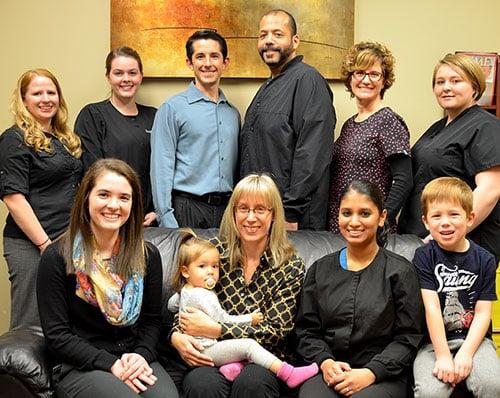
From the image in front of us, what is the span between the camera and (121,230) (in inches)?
96.9

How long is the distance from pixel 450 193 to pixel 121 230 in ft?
3.90

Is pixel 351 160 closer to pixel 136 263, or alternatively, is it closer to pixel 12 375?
pixel 136 263

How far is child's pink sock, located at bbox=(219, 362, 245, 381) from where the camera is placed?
7.99ft

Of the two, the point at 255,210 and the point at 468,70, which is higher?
the point at 468,70

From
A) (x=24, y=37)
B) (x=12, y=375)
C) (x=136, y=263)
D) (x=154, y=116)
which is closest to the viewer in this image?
(x=12, y=375)

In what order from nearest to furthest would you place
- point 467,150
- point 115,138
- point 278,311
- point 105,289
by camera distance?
point 105,289 → point 278,311 → point 467,150 → point 115,138

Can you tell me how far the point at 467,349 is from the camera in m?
2.35

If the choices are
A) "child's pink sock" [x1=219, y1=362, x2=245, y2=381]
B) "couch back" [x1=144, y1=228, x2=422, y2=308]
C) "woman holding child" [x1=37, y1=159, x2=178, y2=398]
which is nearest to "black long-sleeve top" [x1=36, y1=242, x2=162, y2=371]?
"woman holding child" [x1=37, y1=159, x2=178, y2=398]

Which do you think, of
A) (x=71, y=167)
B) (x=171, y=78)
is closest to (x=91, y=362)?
(x=71, y=167)

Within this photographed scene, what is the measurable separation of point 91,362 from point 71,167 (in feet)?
3.53

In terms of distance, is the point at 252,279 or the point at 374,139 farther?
the point at 374,139

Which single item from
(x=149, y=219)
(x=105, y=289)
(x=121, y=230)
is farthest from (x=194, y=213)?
(x=105, y=289)

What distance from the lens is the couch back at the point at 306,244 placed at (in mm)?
2867

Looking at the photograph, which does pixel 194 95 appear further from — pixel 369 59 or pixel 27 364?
pixel 27 364
